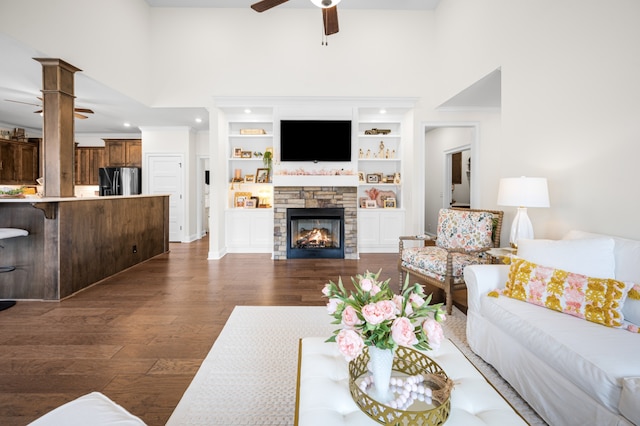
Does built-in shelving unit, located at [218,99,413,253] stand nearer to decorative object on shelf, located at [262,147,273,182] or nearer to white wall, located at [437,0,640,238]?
decorative object on shelf, located at [262,147,273,182]

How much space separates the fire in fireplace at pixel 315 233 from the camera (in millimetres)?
5305

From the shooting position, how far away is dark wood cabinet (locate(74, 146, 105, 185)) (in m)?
7.42

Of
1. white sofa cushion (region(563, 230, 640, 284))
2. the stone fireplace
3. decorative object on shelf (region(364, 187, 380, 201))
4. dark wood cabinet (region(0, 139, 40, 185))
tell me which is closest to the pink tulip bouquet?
white sofa cushion (region(563, 230, 640, 284))

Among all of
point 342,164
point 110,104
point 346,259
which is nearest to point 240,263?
point 346,259

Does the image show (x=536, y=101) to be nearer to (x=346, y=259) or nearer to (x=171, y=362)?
(x=346, y=259)

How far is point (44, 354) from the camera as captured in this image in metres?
2.14

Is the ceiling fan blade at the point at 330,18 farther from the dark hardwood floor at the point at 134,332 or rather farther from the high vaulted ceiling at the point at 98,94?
the dark hardwood floor at the point at 134,332

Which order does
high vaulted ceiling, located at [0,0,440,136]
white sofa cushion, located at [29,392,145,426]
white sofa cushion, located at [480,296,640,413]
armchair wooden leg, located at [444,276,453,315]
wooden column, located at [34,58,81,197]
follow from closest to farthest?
1. white sofa cushion, located at [29,392,145,426]
2. white sofa cushion, located at [480,296,640,413]
3. armchair wooden leg, located at [444,276,453,315]
4. wooden column, located at [34,58,81,197]
5. high vaulted ceiling, located at [0,0,440,136]

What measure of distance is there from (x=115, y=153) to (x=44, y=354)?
20.5 feet

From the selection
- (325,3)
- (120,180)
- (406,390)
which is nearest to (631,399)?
(406,390)

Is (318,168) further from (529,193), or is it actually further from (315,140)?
(529,193)

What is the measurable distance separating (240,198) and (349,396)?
5.08m

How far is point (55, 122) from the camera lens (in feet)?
Answer: 12.0

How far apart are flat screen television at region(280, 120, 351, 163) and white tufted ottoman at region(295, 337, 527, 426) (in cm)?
424
